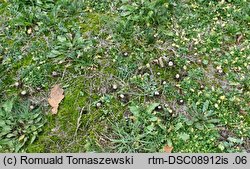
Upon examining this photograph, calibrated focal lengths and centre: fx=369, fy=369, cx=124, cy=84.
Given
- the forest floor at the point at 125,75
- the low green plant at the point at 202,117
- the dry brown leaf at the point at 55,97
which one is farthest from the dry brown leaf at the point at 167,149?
the dry brown leaf at the point at 55,97

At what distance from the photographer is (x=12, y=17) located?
512 cm

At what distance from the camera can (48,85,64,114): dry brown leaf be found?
4272 mm

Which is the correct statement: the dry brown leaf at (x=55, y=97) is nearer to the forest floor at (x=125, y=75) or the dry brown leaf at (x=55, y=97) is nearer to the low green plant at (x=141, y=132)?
the forest floor at (x=125, y=75)

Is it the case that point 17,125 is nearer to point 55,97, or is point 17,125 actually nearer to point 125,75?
point 55,97

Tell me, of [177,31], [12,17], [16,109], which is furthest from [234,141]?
[12,17]

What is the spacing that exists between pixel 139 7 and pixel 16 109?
2.12m

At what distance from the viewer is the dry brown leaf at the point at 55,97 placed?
4.27 metres

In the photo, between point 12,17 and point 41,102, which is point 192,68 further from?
point 12,17

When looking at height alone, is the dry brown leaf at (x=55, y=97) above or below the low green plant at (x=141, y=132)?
above

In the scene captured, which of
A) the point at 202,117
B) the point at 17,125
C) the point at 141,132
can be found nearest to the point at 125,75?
the point at 141,132

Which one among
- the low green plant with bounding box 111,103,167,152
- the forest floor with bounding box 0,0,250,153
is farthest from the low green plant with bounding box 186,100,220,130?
the low green plant with bounding box 111,103,167,152

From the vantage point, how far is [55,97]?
4.33 metres

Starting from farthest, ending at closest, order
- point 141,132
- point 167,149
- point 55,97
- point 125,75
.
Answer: point 125,75 → point 55,97 → point 141,132 → point 167,149

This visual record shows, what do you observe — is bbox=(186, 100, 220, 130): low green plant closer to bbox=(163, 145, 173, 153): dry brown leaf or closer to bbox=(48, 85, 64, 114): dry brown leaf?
bbox=(163, 145, 173, 153): dry brown leaf
